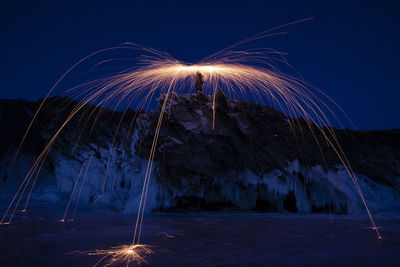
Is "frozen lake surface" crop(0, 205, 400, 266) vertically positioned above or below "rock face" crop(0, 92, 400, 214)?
below

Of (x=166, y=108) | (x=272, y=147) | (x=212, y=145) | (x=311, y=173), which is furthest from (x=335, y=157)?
(x=166, y=108)

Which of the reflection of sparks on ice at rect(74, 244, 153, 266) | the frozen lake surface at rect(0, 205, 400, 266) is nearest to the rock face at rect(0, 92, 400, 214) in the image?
the frozen lake surface at rect(0, 205, 400, 266)

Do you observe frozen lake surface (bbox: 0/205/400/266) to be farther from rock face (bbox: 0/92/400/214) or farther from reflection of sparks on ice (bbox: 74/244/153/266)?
rock face (bbox: 0/92/400/214)

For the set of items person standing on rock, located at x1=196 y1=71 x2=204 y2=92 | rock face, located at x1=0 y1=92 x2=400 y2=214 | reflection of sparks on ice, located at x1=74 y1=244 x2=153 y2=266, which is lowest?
reflection of sparks on ice, located at x1=74 y1=244 x2=153 y2=266

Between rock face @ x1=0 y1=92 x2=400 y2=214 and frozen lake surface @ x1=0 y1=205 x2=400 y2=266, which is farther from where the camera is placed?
rock face @ x1=0 y1=92 x2=400 y2=214

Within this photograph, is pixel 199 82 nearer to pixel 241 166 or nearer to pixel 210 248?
pixel 241 166

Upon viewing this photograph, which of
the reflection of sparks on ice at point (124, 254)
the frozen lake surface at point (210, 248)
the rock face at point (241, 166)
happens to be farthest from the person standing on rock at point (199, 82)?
the reflection of sparks on ice at point (124, 254)

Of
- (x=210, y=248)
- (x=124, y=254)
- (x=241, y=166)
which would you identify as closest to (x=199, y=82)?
(x=241, y=166)

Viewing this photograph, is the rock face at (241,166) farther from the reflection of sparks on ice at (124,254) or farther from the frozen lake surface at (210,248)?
the reflection of sparks on ice at (124,254)

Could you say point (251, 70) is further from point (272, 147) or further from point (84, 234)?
point (84, 234)
